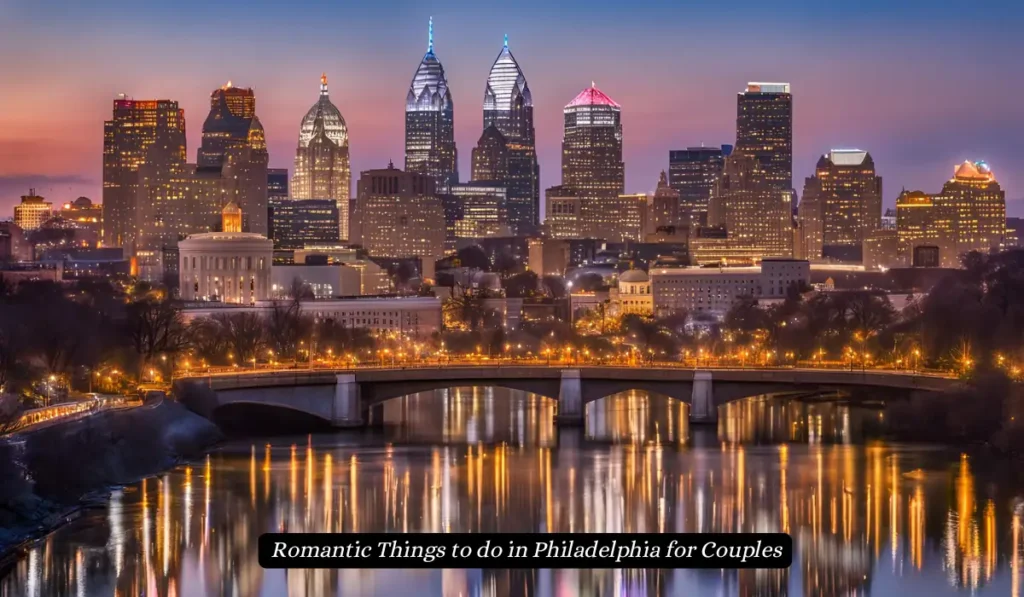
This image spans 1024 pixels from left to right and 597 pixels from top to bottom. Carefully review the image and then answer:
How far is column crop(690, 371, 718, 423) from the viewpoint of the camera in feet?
301

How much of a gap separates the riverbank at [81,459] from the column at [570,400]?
650 inches

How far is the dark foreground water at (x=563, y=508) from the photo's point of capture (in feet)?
179

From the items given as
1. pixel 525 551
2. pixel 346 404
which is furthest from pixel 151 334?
pixel 525 551

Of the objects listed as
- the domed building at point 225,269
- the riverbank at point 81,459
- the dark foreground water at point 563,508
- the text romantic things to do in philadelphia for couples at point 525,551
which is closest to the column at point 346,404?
the dark foreground water at point 563,508

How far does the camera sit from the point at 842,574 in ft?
182

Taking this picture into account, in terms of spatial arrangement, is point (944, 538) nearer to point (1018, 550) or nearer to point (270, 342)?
point (1018, 550)

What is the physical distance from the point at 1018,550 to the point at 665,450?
24034mm

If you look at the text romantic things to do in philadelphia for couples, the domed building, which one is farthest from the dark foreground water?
the domed building

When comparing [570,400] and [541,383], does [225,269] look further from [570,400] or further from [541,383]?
[570,400]

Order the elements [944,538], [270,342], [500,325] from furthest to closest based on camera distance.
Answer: [500,325] → [270,342] → [944,538]

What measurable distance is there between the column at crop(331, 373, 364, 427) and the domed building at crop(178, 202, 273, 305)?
70.7 m

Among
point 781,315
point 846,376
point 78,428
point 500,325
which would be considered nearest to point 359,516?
point 78,428

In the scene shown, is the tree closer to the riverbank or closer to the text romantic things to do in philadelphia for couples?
the riverbank

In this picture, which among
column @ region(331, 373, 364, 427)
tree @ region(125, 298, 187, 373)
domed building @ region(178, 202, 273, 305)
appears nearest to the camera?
column @ region(331, 373, 364, 427)
